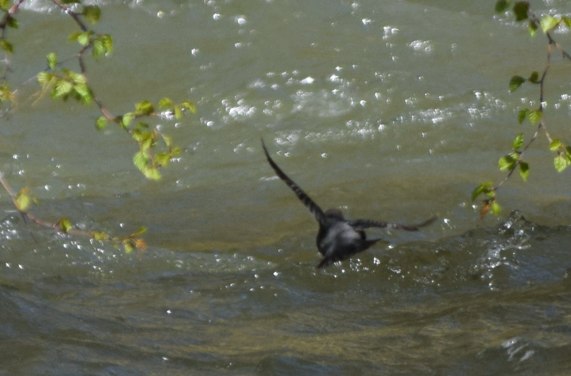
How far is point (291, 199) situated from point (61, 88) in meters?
4.50

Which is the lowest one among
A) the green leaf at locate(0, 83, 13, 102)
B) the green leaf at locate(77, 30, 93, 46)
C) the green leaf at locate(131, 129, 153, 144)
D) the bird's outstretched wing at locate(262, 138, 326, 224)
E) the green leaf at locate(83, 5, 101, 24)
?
the green leaf at locate(131, 129, 153, 144)

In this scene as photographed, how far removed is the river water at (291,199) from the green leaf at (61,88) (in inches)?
28.7

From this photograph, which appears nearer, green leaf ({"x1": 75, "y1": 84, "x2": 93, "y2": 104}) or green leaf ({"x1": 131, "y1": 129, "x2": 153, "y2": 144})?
green leaf ({"x1": 75, "y1": 84, "x2": 93, "y2": 104})

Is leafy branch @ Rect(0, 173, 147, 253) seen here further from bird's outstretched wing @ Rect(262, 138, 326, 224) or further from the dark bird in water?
the dark bird in water

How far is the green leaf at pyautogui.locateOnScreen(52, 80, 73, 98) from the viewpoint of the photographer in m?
3.34

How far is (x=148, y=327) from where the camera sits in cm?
475

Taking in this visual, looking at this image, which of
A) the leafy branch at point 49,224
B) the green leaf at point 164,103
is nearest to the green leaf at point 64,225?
the leafy branch at point 49,224

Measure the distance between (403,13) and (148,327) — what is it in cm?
793

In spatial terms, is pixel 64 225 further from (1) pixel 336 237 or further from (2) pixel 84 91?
(1) pixel 336 237

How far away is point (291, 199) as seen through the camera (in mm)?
7730

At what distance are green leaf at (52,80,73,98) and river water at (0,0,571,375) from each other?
73 centimetres

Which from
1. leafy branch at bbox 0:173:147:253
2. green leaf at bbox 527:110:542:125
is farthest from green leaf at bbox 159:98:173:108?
green leaf at bbox 527:110:542:125

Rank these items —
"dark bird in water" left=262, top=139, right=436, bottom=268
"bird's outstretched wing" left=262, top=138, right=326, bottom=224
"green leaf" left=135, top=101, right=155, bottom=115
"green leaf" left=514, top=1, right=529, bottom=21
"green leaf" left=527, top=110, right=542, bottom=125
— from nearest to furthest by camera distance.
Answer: "green leaf" left=135, top=101, right=155, bottom=115, "green leaf" left=514, top=1, right=529, bottom=21, "green leaf" left=527, top=110, right=542, bottom=125, "bird's outstretched wing" left=262, top=138, right=326, bottom=224, "dark bird in water" left=262, top=139, right=436, bottom=268

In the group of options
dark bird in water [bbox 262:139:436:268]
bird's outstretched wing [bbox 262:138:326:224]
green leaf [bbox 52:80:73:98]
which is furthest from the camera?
dark bird in water [bbox 262:139:436:268]
